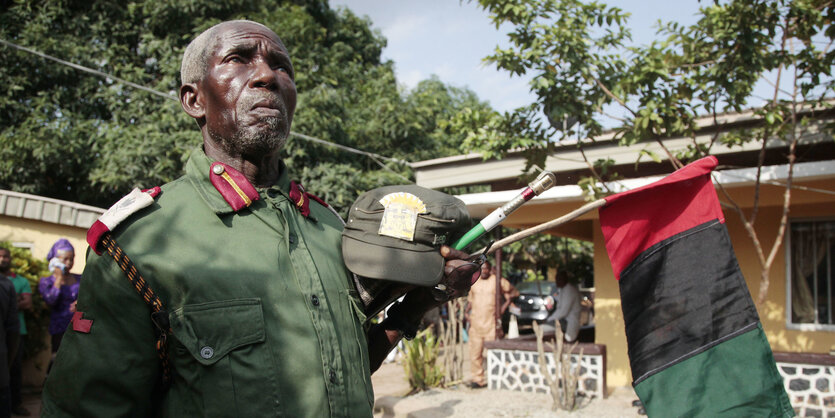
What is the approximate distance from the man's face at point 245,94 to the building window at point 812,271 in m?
7.89

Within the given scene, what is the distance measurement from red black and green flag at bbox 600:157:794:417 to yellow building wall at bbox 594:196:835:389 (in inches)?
223

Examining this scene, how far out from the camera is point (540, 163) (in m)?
6.99

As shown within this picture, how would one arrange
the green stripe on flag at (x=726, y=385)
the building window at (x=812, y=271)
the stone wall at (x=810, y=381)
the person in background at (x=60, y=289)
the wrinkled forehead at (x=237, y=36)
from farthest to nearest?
1. the building window at (x=812, y=271)
2. the person in background at (x=60, y=289)
3. the stone wall at (x=810, y=381)
4. the green stripe on flag at (x=726, y=385)
5. the wrinkled forehead at (x=237, y=36)

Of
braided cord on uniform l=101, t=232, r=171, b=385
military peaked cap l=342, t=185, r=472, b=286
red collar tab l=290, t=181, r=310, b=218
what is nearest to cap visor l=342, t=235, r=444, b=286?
military peaked cap l=342, t=185, r=472, b=286

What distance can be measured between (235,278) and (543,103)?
18.1 feet

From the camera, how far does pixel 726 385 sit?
211 centimetres

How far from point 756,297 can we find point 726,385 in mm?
6577

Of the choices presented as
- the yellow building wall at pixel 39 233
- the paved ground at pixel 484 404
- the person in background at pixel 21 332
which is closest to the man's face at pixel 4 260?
the person in background at pixel 21 332

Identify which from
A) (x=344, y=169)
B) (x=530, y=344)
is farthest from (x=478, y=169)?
(x=344, y=169)

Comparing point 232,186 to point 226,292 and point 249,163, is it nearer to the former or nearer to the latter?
point 249,163

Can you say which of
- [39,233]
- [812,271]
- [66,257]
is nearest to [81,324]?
[66,257]

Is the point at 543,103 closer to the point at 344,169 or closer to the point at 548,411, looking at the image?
the point at 548,411

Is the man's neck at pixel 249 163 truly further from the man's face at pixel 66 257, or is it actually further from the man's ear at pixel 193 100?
the man's face at pixel 66 257

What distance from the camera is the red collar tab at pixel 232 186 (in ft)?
5.34
